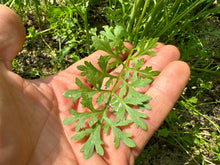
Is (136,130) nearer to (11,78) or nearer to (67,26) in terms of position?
(11,78)

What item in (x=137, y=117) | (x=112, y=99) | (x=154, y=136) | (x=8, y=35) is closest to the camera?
(x=8, y=35)

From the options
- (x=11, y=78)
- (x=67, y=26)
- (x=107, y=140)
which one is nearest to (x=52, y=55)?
(x=67, y=26)

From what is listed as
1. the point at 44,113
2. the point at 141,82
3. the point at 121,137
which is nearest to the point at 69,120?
the point at 44,113

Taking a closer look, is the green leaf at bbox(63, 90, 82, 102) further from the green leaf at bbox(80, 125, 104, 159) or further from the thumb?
the thumb

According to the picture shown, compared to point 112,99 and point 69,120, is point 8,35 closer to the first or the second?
point 69,120

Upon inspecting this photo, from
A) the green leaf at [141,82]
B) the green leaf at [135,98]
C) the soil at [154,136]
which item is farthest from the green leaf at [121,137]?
the soil at [154,136]

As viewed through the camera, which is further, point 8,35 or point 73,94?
point 73,94

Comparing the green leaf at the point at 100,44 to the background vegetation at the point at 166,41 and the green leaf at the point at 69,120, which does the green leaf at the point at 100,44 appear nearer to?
the background vegetation at the point at 166,41
